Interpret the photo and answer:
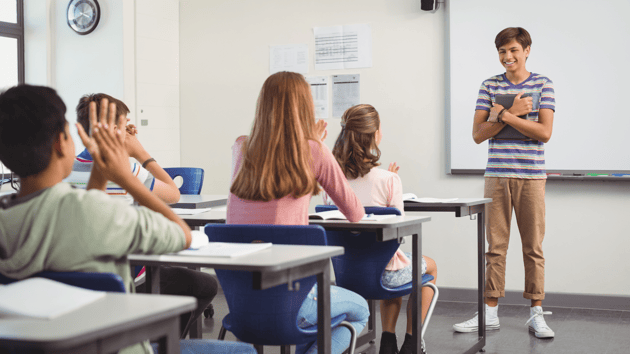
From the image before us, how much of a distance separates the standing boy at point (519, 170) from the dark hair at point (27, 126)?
267 centimetres

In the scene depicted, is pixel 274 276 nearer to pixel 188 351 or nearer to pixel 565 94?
pixel 188 351

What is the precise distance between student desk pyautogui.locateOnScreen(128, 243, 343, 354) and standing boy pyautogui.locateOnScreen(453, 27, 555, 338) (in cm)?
209

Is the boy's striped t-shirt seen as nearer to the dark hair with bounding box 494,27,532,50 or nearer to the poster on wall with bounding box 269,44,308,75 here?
the dark hair with bounding box 494,27,532,50

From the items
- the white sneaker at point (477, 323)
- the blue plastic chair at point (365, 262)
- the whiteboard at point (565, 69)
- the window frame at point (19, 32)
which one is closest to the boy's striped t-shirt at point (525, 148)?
the whiteboard at point (565, 69)

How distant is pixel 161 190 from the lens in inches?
108

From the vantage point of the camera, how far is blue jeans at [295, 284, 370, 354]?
1961 mm

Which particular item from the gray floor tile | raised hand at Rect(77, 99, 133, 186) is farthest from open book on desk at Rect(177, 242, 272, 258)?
the gray floor tile

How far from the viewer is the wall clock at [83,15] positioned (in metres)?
4.84

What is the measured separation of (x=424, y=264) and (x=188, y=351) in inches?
57.5

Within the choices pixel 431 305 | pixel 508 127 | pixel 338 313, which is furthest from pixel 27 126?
pixel 508 127

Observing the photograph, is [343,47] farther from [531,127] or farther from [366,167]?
[366,167]

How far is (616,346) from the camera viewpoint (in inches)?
128

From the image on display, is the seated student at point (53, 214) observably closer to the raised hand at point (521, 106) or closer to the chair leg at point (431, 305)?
the chair leg at point (431, 305)

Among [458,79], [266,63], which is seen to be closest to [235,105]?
[266,63]
